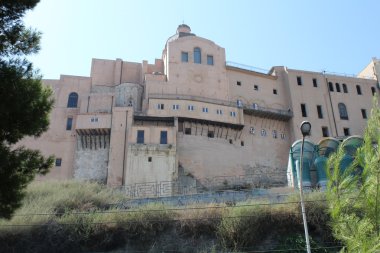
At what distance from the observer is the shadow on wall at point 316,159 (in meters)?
25.7

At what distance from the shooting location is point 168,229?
1953 cm

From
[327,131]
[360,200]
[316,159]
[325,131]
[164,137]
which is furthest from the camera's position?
[325,131]

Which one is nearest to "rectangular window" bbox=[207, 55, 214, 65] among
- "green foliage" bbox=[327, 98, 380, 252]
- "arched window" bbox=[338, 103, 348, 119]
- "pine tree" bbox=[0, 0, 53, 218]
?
"arched window" bbox=[338, 103, 348, 119]

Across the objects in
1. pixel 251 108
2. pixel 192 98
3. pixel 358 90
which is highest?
pixel 358 90

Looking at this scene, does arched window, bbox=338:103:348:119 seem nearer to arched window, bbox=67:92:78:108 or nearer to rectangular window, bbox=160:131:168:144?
rectangular window, bbox=160:131:168:144

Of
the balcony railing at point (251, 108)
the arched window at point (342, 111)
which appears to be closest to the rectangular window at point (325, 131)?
the arched window at point (342, 111)

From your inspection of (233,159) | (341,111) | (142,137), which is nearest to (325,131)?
(341,111)

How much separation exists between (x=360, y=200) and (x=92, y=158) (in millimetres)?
27558

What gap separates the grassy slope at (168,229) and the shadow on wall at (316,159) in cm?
543

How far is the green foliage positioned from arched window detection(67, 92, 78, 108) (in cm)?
3005

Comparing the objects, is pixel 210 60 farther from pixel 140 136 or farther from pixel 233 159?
pixel 140 136

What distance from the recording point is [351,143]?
88.8ft

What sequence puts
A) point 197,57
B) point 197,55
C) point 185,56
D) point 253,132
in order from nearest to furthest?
point 253,132 < point 185,56 < point 197,57 < point 197,55

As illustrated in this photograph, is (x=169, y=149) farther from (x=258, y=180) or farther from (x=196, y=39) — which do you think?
(x=196, y=39)
